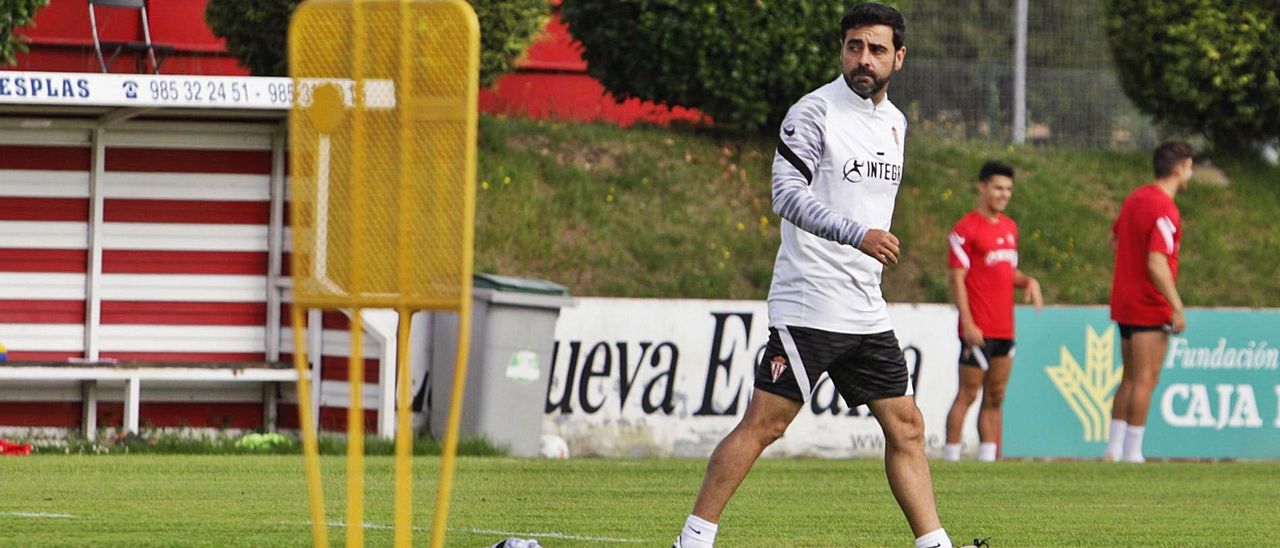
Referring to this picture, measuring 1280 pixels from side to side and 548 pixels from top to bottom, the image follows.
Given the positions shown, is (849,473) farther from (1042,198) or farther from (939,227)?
(1042,198)

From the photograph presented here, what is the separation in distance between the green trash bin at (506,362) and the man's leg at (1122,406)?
3.92 metres

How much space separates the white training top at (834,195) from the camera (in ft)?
22.0

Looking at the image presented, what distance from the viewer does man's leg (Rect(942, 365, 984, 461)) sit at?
557 inches

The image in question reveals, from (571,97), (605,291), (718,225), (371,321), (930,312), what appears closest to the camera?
(371,321)

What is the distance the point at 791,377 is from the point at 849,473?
232 inches

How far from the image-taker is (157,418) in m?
15.7

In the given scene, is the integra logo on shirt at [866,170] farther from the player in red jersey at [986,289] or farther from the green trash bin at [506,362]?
the green trash bin at [506,362]

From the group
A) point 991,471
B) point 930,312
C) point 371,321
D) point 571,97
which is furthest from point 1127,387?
point 571,97

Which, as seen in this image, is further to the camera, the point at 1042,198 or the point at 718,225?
the point at 1042,198

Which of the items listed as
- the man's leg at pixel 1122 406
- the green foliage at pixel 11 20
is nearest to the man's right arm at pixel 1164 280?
the man's leg at pixel 1122 406

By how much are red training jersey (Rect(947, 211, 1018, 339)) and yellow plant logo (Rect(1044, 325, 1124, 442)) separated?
2992 mm

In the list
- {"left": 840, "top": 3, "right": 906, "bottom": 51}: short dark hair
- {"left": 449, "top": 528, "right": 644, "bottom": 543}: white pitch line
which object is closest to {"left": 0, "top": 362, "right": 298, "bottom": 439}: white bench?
{"left": 449, "top": 528, "right": 644, "bottom": 543}: white pitch line

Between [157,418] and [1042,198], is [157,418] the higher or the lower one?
the lower one

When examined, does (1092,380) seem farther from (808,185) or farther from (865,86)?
(808,185)
